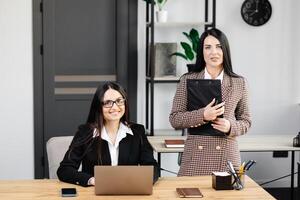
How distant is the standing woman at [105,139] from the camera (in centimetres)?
267

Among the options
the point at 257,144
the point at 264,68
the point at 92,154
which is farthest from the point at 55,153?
the point at 264,68

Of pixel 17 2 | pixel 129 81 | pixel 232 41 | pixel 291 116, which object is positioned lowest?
pixel 291 116

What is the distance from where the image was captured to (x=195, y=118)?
2682 mm

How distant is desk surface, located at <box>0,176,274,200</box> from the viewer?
2373 mm

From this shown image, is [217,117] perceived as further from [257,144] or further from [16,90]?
[16,90]

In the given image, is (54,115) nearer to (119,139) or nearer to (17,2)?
(17,2)

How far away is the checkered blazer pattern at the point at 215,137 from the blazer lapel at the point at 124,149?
257 millimetres

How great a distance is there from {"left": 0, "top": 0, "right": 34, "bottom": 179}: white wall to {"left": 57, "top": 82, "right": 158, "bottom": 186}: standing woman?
2.31 meters

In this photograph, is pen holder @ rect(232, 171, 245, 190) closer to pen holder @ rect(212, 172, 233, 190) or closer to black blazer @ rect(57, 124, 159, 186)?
pen holder @ rect(212, 172, 233, 190)

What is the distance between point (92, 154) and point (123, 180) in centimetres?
42

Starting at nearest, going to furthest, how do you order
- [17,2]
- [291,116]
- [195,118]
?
1. [195,118]
2. [17,2]
3. [291,116]

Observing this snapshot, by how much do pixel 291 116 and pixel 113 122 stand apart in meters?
2.93

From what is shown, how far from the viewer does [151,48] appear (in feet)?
15.3

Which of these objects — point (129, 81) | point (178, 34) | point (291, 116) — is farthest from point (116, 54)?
point (291, 116)
